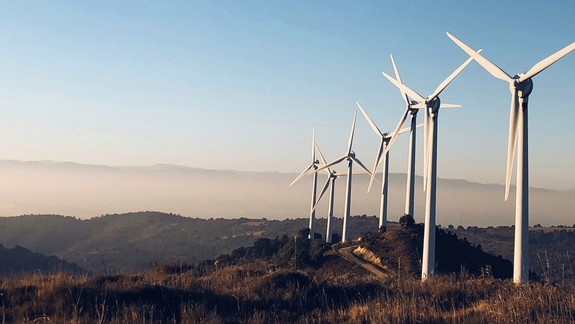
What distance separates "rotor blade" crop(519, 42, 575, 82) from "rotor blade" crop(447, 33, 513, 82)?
135 cm

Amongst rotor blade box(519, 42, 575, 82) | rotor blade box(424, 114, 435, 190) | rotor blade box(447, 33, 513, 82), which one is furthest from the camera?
rotor blade box(424, 114, 435, 190)

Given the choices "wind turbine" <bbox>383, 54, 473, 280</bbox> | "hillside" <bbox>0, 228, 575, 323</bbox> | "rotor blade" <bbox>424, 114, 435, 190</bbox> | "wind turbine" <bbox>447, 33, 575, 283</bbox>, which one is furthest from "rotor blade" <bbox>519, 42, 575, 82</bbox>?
"hillside" <bbox>0, 228, 575, 323</bbox>

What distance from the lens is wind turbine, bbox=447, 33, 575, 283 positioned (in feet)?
145

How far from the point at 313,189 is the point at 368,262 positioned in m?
48.4

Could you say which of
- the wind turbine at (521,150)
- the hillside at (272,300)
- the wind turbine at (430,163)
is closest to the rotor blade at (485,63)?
the wind turbine at (521,150)

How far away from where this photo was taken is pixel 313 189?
131m

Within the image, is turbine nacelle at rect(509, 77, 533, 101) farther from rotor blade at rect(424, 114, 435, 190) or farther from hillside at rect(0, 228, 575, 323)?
hillside at rect(0, 228, 575, 323)

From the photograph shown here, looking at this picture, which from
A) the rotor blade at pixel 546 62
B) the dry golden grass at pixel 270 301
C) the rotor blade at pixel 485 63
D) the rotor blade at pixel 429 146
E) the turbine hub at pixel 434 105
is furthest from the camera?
the turbine hub at pixel 434 105

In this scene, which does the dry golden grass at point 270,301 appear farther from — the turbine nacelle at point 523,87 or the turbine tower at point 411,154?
the turbine tower at point 411,154

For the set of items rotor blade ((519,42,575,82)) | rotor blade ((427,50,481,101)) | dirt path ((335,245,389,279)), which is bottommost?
dirt path ((335,245,389,279))

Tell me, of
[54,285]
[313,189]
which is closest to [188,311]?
[54,285]

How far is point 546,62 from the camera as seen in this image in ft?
148

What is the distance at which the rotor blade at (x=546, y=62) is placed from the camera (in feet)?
140

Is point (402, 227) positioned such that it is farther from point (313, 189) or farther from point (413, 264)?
point (313, 189)
